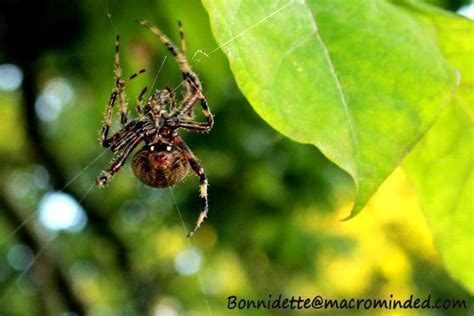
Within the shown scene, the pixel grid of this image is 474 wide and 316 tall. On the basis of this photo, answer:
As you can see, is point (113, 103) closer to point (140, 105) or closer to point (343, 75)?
point (140, 105)

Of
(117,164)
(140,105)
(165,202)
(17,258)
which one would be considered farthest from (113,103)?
(17,258)

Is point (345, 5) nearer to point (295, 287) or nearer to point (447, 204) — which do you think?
point (447, 204)

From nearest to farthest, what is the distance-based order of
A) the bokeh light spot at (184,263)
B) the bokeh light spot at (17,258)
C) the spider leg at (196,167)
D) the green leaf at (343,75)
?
1. the green leaf at (343,75)
2. the spider leg at (196,167)
3. the bokeh light spot at (17,258)
4. the bokeh light spot at (184,263)

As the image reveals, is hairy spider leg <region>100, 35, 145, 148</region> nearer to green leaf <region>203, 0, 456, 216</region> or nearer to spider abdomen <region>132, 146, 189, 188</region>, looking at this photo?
spider abdomen <region>132, 146, 189, 188</region>

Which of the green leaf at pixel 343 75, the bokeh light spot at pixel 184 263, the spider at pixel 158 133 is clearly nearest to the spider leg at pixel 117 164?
the spider at pixel 158 133

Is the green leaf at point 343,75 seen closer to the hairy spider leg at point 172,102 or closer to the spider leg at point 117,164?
the hairy spider leg at point 172,102

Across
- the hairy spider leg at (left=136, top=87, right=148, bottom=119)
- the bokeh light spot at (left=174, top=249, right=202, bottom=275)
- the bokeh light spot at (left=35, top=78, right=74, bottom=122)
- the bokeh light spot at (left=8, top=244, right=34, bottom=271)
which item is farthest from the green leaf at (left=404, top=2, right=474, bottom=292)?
the bokeh light spot at (left=174, top=249, right=202, bottom=275)

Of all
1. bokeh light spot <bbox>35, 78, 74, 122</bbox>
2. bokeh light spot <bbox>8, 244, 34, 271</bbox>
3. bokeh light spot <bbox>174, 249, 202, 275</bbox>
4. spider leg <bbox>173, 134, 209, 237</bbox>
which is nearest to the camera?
spider leg <bbox>173, 134, 209, 237</bbox>
